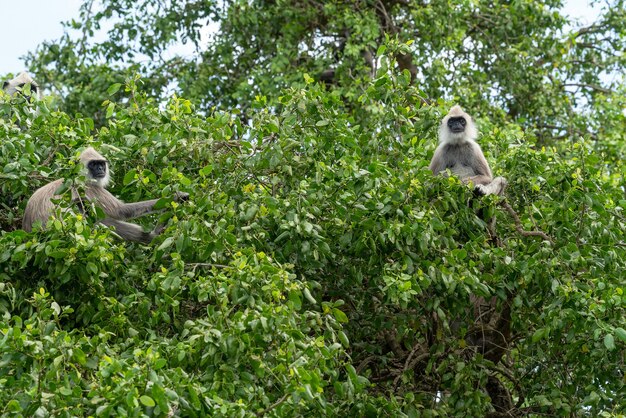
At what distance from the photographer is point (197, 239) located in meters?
5.56

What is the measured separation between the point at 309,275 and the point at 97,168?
1.61 m

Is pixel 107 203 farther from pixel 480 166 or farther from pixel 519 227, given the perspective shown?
pixel 480 166

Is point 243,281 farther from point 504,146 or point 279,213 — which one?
point 504,146

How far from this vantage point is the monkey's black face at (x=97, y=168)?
6957 millimetres

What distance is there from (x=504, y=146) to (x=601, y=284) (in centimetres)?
217

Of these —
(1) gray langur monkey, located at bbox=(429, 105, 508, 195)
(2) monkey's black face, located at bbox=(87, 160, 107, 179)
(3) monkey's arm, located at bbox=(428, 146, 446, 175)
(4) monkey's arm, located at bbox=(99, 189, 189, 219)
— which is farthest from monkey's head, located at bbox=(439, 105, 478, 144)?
(2) monkey's black face, located at bbox=(87, 160, 107, 179)

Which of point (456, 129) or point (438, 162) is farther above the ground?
point (456, 129)

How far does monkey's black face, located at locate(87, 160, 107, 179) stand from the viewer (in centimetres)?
696

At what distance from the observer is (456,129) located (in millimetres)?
8641

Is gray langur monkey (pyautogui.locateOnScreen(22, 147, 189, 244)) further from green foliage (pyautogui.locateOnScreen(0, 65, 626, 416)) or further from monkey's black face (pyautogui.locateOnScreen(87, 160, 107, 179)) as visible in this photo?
green foliage (pyautogui.locateOnScreen(0, 65, 626, 416))

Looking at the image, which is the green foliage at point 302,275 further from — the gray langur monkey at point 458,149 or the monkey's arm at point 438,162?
the monkey's arm at point 438,162

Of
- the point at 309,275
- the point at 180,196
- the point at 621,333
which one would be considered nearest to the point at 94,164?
the point at 180,196

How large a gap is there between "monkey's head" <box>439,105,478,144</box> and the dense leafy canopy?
0.43 metres

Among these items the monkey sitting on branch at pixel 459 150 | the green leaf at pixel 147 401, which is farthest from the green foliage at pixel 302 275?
the monkey sitting on branch at pixel 459 150
